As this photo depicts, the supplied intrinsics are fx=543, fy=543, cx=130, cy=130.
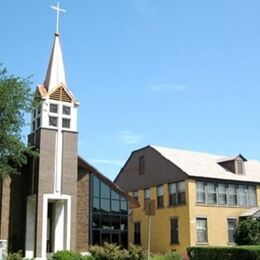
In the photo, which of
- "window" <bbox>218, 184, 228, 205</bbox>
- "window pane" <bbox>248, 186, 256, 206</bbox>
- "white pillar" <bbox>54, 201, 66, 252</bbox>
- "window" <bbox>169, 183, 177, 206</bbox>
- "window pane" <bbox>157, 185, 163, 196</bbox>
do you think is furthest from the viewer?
"window pane" <bbox>248, 186, 256, 206</bbox>

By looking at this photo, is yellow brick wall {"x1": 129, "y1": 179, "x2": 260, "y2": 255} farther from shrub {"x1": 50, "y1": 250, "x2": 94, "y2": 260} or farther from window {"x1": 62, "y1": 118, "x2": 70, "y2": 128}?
shrub {"x1": 50, "y1": 250, "x2": 94, "y2": 260}

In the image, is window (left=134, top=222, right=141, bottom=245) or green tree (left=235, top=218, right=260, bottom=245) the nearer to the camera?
green tree (left=235, top=218, right=260, bottom=245)

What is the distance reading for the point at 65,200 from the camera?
34.0 meters

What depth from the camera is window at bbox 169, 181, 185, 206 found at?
4778cm

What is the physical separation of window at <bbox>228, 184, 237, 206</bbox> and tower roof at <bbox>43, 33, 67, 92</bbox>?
20.8 m

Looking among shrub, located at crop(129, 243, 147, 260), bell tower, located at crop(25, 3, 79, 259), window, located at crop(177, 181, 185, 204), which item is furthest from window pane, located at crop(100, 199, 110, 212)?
window, located at crop(177, 181, 185, 204)

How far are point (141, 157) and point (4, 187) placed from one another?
21570mm

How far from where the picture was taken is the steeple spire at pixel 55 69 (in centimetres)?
3622

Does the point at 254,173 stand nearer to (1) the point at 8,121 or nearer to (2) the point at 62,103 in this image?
(2) the point at 62,103

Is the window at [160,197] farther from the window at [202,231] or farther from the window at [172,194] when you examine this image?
the window at [202,231]

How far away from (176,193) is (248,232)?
24.7 ft

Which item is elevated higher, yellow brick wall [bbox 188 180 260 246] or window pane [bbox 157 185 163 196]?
window pane [bbox 157 185 163 196]

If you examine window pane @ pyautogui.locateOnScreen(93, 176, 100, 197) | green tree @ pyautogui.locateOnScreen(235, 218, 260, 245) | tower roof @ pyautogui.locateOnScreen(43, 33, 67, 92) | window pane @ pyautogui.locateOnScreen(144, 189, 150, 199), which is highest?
tower roof @ pyautogui.locateOnScreen(43, 33, 67, 92)

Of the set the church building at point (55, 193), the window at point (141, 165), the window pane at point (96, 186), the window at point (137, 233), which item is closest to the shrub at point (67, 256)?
the church building at point (55, 193)
